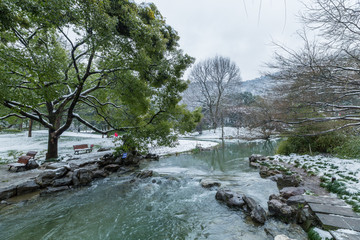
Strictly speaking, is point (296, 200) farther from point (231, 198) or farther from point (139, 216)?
point (139, 216)

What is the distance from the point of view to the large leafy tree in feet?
12.5

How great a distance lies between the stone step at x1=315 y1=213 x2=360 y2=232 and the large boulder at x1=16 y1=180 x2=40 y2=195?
742 cm

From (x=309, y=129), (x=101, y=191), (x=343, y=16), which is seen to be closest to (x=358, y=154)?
(x=309, y=129)

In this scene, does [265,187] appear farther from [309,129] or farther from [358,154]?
[309,129]

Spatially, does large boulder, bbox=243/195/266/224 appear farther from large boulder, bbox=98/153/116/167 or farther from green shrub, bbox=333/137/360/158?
large boulder, bbox=98/153/116/167

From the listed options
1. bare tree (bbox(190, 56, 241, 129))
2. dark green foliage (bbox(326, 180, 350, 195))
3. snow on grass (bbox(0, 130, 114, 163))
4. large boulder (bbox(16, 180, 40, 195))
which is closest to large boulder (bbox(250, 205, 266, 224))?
dark green foliage (bbox(326, 180, 350, 195))

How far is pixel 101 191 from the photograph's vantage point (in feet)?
16.1

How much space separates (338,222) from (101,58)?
7.93 meters

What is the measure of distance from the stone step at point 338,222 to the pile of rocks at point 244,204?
Answer: 3.07ft

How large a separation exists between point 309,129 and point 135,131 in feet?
26.7

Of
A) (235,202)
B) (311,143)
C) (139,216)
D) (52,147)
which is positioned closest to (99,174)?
(139,216)

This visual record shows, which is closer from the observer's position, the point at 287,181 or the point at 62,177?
the point at 287,181

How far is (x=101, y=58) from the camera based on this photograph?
236 inches

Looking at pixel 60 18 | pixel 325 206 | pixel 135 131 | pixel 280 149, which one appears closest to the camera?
pixel 325 206
